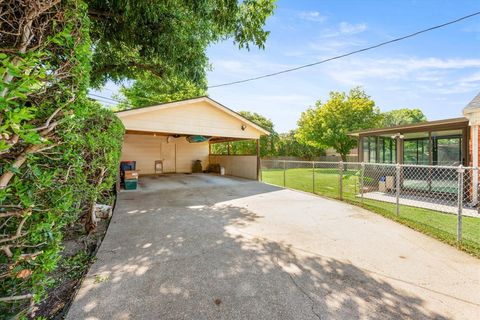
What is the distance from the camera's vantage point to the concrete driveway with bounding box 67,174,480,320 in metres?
1.94

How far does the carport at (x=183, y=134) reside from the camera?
328 inches

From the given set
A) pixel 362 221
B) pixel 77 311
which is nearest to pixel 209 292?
pixel 77 311

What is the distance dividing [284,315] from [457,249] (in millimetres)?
3347

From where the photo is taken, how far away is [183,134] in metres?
11.0

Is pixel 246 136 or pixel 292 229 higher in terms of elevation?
pixel 246 136

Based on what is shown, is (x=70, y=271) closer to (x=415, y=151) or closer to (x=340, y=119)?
(x=415, y=151)

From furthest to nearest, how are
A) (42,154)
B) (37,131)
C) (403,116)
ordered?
(403,116) < (42,154) < (37,131)

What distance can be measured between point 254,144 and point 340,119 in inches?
358

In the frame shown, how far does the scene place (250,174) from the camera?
11.8 meters

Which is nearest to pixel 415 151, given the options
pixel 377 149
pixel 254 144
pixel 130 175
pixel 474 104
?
pixel 377 149

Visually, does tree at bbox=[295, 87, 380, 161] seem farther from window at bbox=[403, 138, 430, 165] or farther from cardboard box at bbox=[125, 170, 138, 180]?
cardboard box at bbox=[125, 170, 138, 180]

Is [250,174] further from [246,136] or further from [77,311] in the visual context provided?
[77,311]

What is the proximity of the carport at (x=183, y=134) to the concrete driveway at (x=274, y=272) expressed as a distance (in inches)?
191

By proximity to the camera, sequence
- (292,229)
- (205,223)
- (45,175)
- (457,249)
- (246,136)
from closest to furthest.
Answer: (45,175)
(457,249)
(292,229)
(205,223)
(246,136)
